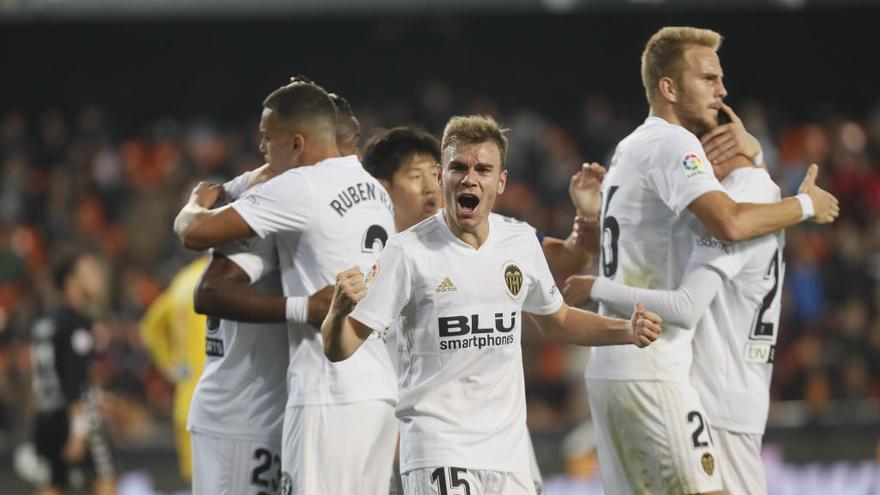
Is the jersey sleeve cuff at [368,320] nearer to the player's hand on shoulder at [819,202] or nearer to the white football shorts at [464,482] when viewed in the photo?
the white football shorts at [464,482]

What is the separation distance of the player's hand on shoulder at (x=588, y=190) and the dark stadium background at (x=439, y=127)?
5799 millimetres

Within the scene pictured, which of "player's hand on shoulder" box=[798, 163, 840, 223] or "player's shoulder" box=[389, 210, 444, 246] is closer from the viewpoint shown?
"player's shoulder" box=[389, 210, 444, 246]

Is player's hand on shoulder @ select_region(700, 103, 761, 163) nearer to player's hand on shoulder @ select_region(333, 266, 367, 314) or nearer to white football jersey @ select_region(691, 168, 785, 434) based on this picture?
white football jersey @ select_region(691, 168, 785, 434)

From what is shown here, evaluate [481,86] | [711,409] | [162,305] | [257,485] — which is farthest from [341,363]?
[481,86]

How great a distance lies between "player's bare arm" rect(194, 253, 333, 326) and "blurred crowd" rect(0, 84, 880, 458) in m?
7.04

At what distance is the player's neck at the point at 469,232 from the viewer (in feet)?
17.0

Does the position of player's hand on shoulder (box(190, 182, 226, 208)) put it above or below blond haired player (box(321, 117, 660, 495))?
above

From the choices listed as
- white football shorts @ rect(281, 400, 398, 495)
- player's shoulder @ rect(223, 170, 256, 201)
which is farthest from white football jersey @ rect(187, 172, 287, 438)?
player's shoulder @ rect(223, 170, 256, 201)

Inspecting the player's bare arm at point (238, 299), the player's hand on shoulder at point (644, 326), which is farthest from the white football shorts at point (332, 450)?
the player's hand on shoulder at point (644, 326)

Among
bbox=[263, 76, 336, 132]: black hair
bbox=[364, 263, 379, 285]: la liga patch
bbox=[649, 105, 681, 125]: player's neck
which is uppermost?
bbox=[263, 76, 336, 132]: black hair

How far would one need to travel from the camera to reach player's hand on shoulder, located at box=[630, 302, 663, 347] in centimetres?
520

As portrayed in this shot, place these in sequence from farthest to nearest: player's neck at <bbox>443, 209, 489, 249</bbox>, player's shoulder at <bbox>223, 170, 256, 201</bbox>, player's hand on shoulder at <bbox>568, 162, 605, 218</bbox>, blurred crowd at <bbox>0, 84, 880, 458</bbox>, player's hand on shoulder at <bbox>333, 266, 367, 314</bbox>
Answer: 1. blurred crowd at <bbox>0, 84, 880, 458</bbox>
2. player's hand on shoulder at <bbox>568, 162, 605, 218</bbox>
3. player's shoulder at <bbox>223, 170, 256, 201</bbox>
4. player's neck at <bbox>443, 209, 489, 249</bbox>
5. player's hand on shoulder at <bbox>333, 266, 367, 314</bbox>

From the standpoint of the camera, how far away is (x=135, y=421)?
13008mm

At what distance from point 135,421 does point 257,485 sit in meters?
7.35
